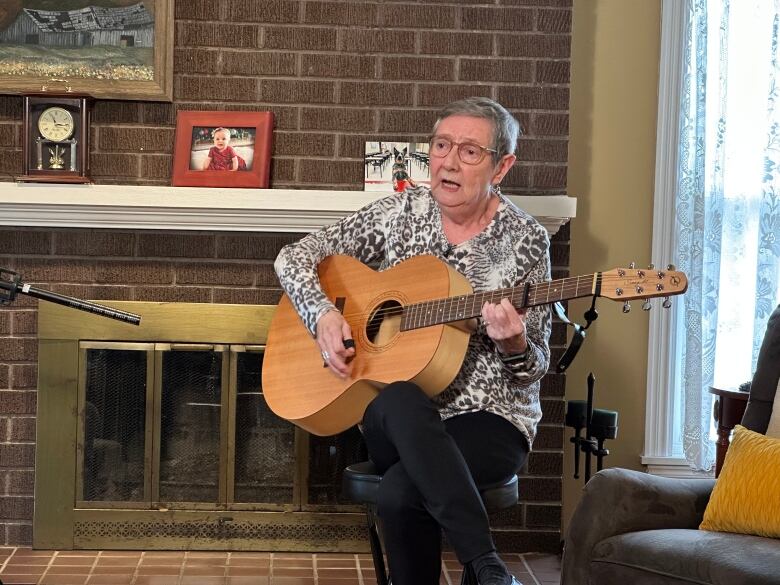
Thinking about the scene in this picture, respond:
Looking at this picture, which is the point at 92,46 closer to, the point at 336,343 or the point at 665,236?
the point at 336,343

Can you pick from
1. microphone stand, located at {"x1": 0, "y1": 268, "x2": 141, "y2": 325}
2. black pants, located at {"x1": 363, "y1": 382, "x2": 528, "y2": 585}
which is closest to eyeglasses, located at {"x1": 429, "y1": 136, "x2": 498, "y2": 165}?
black pants, located at {"x1": 363, "y1": 382, "x2": 528, "y2": 585}

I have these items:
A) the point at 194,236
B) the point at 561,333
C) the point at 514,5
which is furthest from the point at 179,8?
the point at 561,333

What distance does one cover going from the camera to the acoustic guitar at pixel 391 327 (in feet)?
7.02

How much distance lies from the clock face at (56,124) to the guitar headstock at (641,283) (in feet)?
5.91

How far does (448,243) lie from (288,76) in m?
1.02

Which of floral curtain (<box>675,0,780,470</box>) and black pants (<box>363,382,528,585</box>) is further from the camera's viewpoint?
floral curtain (<box>675,0,780,470</box>)

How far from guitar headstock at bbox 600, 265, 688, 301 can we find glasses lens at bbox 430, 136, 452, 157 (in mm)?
558

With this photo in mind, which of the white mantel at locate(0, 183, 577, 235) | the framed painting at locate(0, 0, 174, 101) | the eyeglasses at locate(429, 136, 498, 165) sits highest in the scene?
the framed painting at locate(0, 0, 174, 101)

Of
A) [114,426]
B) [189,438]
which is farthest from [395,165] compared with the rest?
[114,426]

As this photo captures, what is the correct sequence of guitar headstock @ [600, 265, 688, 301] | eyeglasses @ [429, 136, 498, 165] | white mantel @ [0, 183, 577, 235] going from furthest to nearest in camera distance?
white mantel @ [0, 183, 577, 235] → eyeglasses @ [429, 136, 498, 165] → guitar headstock @ [600, 265, 688, 301]

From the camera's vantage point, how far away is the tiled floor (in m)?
3.00

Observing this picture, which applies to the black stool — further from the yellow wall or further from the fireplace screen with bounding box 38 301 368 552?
the yellow wall

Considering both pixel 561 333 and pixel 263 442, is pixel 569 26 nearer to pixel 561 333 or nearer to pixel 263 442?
pixel 561 333

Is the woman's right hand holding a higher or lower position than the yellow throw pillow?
higher
